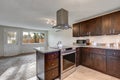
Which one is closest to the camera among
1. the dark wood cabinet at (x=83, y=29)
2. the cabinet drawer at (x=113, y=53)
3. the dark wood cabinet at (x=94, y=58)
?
the cabinet drawer at (x=113, y=53)

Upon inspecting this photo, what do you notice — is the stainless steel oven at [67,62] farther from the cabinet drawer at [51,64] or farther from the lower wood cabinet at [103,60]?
the lower wood cabinet at [103,60]

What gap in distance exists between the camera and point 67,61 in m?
2.82

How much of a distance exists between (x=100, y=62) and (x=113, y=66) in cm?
45

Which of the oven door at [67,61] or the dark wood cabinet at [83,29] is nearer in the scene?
the oven door at [67,61]

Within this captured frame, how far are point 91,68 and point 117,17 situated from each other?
7.38ft

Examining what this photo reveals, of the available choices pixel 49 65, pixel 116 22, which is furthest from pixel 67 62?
pixel 116 22

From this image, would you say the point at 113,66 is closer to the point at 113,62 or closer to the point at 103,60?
the point at 113,62

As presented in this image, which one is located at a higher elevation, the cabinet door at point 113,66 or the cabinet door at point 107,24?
the cabinet door at point 107,24

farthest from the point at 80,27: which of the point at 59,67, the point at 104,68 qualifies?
the point at 59,67

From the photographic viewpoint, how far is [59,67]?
8.18ft

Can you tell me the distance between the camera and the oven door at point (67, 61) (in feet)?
8.44

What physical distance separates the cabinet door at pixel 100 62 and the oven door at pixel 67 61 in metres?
0.93

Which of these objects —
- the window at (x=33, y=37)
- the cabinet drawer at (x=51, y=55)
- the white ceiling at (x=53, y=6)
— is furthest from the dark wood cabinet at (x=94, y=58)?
the window at (x=33, y=37)

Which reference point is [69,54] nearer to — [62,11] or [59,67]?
[59,67]
